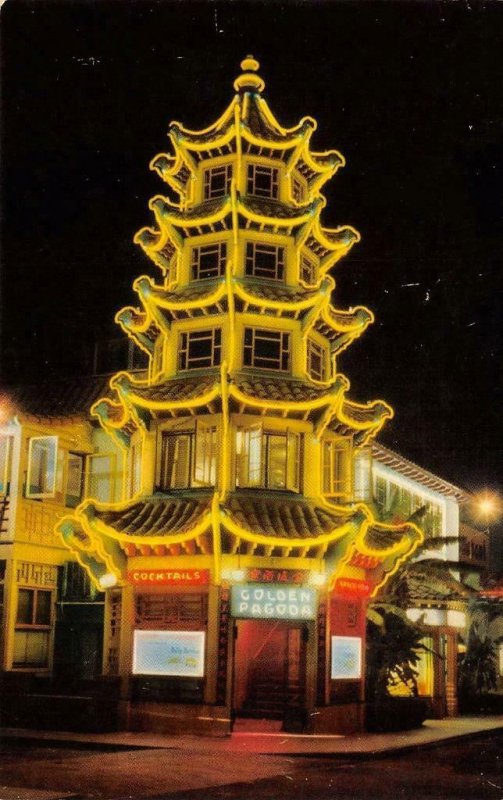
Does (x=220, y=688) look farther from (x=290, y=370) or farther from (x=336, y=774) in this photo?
(x=290, y=370)

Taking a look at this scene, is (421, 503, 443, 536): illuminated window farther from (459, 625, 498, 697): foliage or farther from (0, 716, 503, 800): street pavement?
(0, 716, 503, 800): street pavement

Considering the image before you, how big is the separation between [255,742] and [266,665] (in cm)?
592

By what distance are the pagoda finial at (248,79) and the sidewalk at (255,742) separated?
1986 centimetres

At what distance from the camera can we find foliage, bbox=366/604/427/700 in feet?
95.3

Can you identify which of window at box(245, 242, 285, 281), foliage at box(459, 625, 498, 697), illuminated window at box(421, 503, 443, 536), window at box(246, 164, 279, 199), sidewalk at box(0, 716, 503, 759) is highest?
window at box(246, 164, 279, 199)

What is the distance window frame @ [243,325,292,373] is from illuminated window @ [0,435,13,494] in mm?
8742

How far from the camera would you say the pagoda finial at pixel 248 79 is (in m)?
31.2

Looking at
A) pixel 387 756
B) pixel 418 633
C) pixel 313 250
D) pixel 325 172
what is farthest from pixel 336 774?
pixel 325 172

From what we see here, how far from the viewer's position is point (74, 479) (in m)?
32.8

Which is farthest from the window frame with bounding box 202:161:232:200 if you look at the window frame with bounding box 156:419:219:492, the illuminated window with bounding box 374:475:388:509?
the illuminated window with bounding box 374:475:388:509

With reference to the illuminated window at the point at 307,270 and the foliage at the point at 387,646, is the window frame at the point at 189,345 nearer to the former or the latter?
the illuminated window at the point at 307,270

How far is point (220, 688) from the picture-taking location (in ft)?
81.0

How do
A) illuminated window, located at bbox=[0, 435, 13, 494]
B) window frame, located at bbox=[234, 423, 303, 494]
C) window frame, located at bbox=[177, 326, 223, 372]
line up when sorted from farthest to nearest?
illuminated window, located at bbox=[0, 435, 13, 494] → window frame, located at bbox=[177, 326, 223, 372] → window frame, located at bbox=[234, 423, 303, 494]

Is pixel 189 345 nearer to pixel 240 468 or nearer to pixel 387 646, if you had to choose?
pixel 240 468
